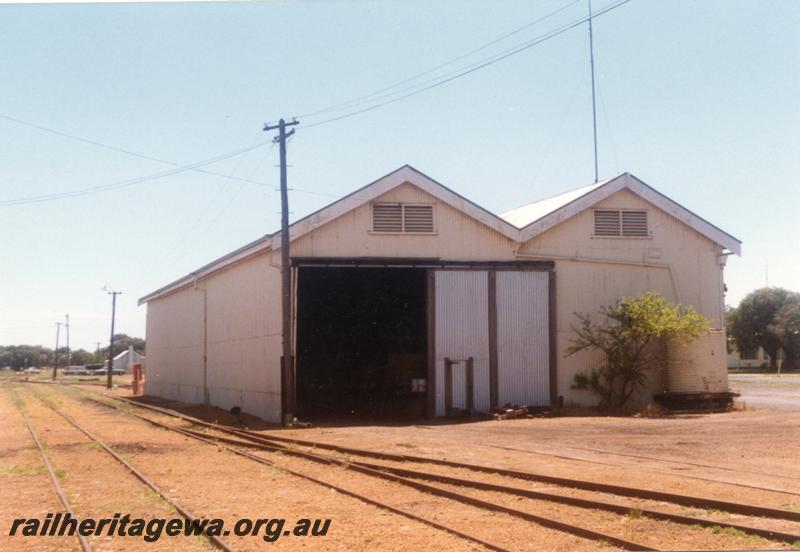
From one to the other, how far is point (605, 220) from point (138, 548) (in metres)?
20.8

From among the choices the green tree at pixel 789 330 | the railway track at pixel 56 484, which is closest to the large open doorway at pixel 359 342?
the railway track at pixel 56 484

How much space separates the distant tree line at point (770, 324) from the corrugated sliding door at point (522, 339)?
182 feet

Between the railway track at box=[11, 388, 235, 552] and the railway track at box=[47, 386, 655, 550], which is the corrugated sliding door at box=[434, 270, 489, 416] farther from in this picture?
the railway track at box=[11, 388, 235, 552]

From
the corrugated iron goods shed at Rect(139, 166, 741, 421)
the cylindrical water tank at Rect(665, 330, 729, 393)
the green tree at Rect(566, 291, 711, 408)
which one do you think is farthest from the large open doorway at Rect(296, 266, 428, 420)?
the cylindrical water tank at Rect(665, 330, 729, 393)

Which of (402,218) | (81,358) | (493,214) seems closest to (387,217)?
(402,218)

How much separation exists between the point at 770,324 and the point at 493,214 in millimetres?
60785

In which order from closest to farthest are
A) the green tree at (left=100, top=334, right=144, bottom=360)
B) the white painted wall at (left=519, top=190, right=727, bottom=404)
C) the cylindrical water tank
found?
the cylindrical water tank → the white painted wall at (left=519, top=190, right=727, bottom=404) → the green tree at (left=100, top=334, right=144, bottom=360)

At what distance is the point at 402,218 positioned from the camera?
81.7 ft

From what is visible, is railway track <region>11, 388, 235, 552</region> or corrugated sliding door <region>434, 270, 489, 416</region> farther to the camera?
corrugated sliding door <region>434, 270, 489, 416</region>

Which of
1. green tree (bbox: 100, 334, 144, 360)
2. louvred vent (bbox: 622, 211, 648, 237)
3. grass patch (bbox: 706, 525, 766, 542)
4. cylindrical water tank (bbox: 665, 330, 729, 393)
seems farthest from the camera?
green tree (bbox: 100, 334, 144, 360)

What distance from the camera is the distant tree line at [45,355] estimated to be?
16825 centimetres

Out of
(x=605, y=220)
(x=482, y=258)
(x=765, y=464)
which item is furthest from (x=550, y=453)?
(x=605, y=220)

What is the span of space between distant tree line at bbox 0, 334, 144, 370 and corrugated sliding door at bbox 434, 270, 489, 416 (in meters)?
147

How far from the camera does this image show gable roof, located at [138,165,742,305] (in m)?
24.1
